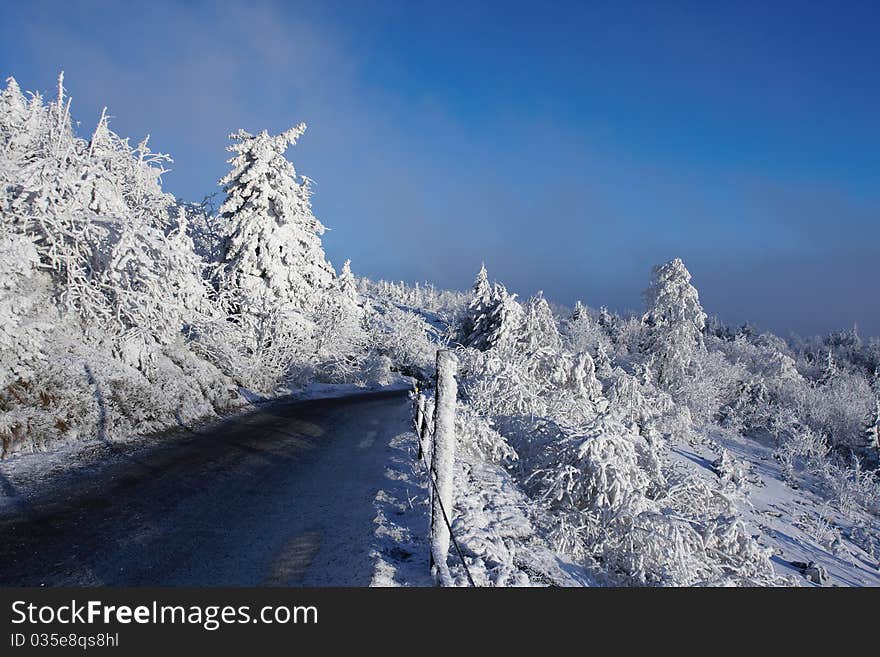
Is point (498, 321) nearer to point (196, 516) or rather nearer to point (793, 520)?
point (793, 520)

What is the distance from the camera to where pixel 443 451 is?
518cm

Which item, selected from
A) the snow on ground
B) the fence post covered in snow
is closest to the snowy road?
the fence post covered in snow

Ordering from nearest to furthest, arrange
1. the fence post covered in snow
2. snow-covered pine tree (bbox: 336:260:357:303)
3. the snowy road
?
the snowy road → the fence post covered in snow → snow-covered pine tree (bbox: 336:260:357:303)

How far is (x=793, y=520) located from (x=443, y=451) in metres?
21.7

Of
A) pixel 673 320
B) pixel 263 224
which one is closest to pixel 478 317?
pixel 673 320

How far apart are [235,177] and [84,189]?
1207 cm

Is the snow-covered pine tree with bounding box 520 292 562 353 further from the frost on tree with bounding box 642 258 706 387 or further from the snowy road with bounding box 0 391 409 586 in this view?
the snowy road with bounding box 0 391 409 586

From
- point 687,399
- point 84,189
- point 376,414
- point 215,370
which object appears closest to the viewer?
point 84,189

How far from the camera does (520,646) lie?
3660 mm

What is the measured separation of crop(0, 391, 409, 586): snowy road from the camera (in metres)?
4.68

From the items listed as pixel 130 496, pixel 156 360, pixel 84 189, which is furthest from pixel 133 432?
pixel 84 189

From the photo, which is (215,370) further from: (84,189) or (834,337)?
(834,337)

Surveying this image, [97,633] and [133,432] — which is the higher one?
[133,432]

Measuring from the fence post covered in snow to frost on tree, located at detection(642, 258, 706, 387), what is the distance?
33249 millimetres
